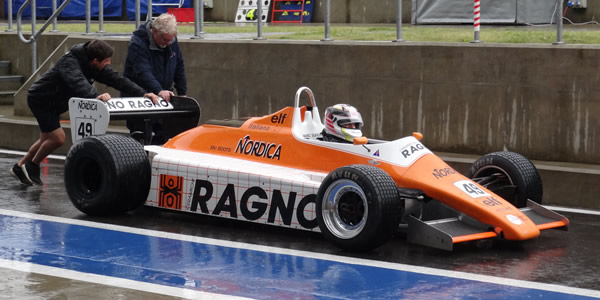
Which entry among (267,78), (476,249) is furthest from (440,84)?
(476,249)

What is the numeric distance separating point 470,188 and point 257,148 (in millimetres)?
2064

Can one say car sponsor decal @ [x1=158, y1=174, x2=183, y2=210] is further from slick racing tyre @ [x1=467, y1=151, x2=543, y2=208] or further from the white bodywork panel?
slick racing tyre @ [x1=467, y1=151, x2=543, y2=208]

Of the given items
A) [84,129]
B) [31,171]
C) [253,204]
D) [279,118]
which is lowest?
[31,171]

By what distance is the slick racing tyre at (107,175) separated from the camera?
30.2 feet

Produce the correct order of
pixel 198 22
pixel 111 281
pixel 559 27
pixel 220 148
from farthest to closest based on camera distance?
pixel 198 22 → pixel 559 27 → pixel 220 148 → pixel 111 281

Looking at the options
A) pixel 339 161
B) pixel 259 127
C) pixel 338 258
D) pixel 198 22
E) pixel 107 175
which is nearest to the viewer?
pixel 338 258

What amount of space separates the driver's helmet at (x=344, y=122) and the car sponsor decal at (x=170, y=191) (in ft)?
4.97

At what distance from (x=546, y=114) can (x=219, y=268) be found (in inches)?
204

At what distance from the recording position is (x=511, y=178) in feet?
30.2

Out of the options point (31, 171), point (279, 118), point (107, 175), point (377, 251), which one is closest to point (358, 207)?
point (377, 251)

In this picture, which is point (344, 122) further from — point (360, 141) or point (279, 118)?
point (279, 118)

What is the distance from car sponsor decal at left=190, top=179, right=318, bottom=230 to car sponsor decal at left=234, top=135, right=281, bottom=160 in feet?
1.55

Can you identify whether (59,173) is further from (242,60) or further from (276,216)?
(276,216)

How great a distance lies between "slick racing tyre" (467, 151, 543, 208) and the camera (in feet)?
30.1
